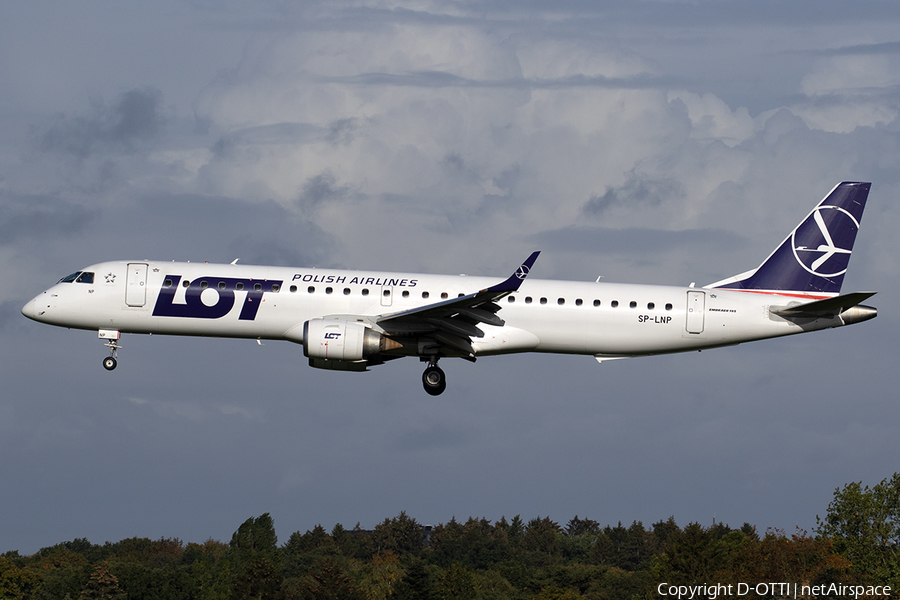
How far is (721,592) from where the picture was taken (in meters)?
91.8

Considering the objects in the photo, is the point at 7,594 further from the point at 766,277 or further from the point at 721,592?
the point at 766,277

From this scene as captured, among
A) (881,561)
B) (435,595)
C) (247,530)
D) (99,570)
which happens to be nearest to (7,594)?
(99,570)

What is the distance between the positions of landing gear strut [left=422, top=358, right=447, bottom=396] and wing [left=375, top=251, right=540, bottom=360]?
22.7 inches

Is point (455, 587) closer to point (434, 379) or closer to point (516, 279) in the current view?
point (434, 379)

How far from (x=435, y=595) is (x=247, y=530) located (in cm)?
3342

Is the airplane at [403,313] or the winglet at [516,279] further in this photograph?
the airplane at [403,313]

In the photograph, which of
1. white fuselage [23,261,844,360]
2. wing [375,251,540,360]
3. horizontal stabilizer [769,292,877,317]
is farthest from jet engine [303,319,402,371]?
horizontal stabilizer [769,292,877,317]

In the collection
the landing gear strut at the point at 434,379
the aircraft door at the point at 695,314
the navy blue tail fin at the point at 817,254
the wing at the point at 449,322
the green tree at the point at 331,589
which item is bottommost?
the green tree at the point at 331,589

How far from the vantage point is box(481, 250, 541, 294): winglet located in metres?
33.0

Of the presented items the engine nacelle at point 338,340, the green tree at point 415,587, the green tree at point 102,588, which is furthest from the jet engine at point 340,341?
the green tree at point 102,588

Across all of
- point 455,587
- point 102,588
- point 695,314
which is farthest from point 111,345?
point 102,588

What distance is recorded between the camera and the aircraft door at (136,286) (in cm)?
3731

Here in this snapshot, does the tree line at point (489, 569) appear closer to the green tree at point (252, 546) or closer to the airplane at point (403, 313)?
the green tree at point (252, 546)

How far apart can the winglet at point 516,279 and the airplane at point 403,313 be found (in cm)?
227
